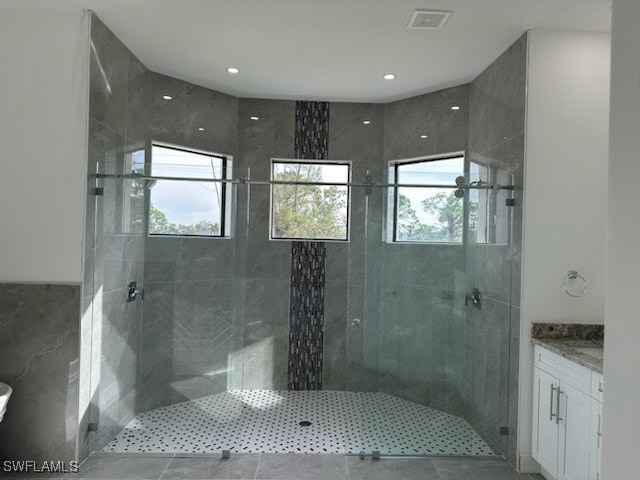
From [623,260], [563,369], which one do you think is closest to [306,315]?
[563,369]

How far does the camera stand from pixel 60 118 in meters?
2.43

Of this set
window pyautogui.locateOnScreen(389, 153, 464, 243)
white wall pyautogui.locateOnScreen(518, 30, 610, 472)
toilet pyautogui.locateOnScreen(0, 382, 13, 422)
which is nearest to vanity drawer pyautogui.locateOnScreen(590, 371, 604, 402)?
white wall pyautogui.locateOnScreen(518, 30, 610, 472)

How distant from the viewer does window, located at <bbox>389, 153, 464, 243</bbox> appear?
293 cm

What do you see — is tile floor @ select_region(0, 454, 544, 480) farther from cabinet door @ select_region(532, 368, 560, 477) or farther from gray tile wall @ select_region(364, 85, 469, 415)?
gray tile wall @ select_region(364, 85, 469, 415)

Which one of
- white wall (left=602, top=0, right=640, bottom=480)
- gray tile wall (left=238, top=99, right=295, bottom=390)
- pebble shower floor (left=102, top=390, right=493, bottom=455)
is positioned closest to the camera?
white wall (left=602, top=0, right=640, bottom=480)

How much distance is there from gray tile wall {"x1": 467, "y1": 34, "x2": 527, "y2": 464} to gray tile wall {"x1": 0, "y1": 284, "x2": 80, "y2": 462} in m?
2.53

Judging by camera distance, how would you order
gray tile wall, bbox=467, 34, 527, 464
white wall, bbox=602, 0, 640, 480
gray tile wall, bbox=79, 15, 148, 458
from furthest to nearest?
gray tile wall, bbox=467, 34, 527, 464
gray tile wall, bbox=79, 15, 148, 458
white wall, bbox=602, 0, 640, 480

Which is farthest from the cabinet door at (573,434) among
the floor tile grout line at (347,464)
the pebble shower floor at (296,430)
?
the floor tile grout line at (347,464)

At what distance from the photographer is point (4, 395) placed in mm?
2207

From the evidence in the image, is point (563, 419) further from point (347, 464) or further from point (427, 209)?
point (427, 209)

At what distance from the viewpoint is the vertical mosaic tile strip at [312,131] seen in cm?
389

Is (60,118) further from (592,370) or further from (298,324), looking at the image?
(592,370)

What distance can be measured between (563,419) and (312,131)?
9.55ft

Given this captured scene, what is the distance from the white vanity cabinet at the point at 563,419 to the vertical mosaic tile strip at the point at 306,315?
71.3 inches
